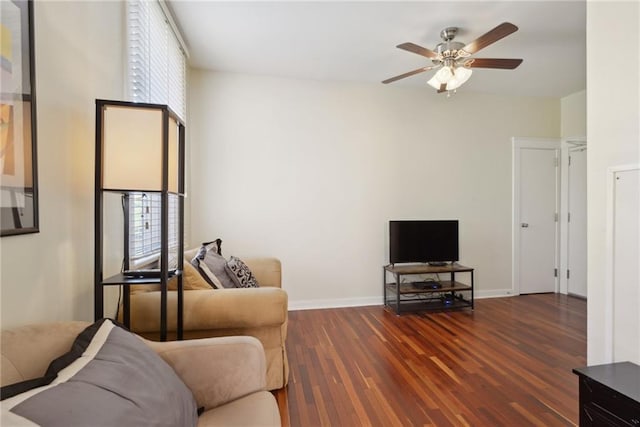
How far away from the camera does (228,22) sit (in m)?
Answer: 2.64

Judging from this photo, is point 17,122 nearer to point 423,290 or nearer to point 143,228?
point 143,228

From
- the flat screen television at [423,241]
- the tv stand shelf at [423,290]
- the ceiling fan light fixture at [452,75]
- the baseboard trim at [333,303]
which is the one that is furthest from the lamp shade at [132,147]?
the flat screen television at [423,241]

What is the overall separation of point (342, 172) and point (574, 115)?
3.25 meters

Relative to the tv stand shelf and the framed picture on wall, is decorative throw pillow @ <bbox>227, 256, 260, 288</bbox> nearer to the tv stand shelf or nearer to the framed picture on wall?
the framed picture on wall

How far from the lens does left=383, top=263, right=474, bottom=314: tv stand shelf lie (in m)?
3.71

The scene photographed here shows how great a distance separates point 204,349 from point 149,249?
55.2 inches

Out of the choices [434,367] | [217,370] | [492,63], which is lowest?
[434,367]

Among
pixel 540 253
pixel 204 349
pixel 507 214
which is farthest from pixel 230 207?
pixel 540 253

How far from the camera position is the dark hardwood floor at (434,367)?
1.86 meters

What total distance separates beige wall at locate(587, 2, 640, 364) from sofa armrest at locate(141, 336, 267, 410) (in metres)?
1.69

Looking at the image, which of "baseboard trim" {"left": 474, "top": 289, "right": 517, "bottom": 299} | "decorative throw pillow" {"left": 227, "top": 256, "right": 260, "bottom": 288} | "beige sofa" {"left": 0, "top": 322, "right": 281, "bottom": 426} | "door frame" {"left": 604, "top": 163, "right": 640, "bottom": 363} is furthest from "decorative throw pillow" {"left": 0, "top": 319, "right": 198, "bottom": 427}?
"baseboard trim" {"left": 474, "top": 289, "right": 517, "bottom": 299}

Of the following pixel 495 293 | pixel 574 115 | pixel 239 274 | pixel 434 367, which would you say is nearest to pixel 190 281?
pixel 239 274

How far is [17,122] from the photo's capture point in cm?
105

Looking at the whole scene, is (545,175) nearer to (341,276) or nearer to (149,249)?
(341,276)
